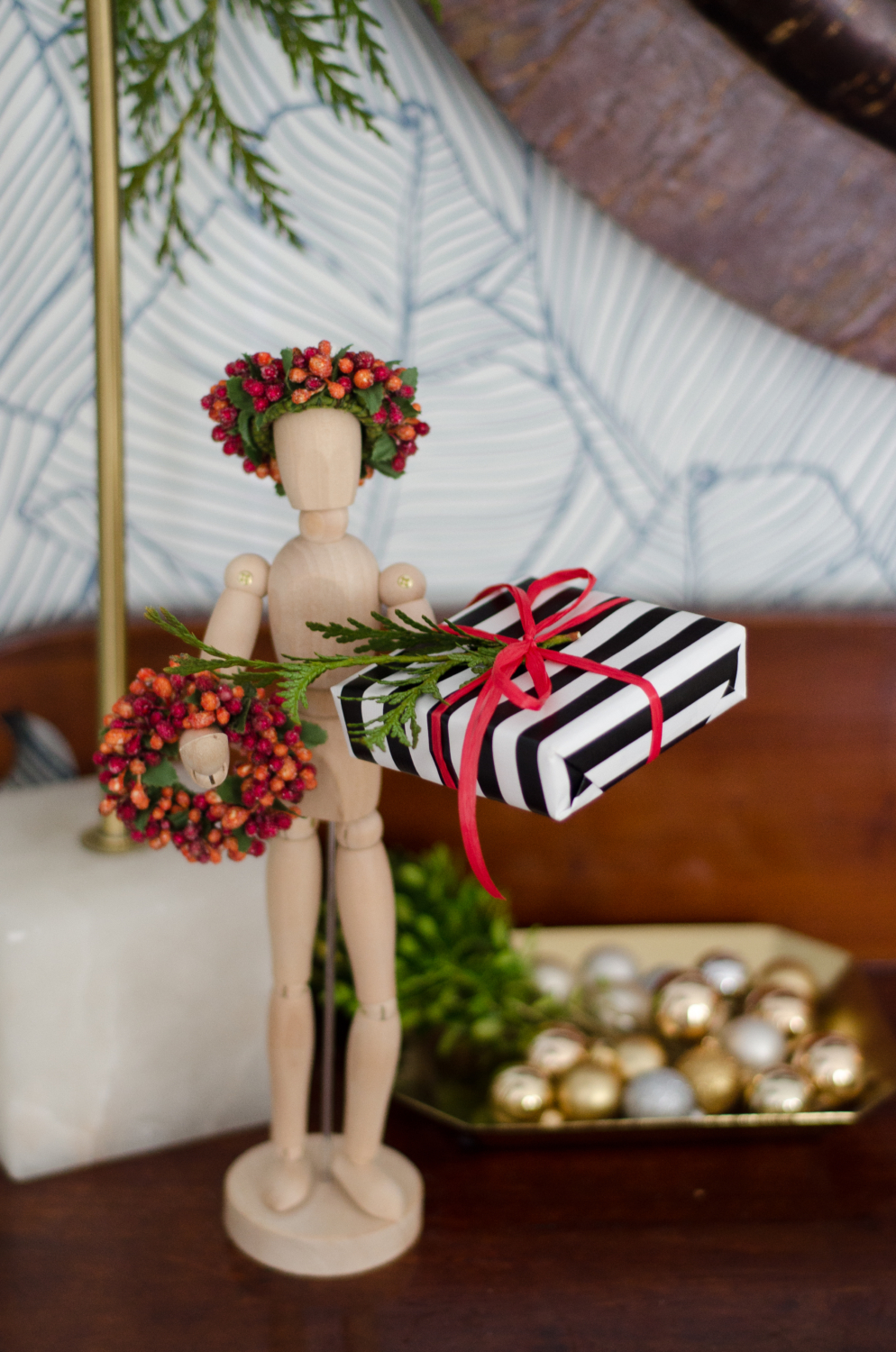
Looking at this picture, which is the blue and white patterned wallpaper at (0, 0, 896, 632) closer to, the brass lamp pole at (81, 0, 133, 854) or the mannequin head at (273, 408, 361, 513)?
the brass lamp pole at (81, 0, 133, 854)

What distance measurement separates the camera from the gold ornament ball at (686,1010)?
2.25ft

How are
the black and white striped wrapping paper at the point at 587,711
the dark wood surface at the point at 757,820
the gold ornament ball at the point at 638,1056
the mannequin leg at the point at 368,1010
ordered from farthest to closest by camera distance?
1. the dark wood surface at the point at 757,820
2. the gold ornament ball at the point at 638,1056
3. the mannequin leg at the point at 368,1010
4. the black and white striped wrapping paper at the point at 587,711

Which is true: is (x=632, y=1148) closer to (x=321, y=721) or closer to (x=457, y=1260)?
(x=457, y=1260)

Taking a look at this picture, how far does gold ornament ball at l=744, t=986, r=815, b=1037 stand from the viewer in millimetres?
696

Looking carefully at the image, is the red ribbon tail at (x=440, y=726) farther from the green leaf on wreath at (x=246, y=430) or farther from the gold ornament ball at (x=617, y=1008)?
the gold ornament ball at (x=617, y=1008)

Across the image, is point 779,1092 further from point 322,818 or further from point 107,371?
point 107,371

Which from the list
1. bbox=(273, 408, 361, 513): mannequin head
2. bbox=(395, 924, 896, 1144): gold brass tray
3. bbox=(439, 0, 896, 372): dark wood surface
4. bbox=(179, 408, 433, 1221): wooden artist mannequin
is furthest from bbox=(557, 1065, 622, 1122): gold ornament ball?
bbox=(439, 0, 896, 372): dark wood surface

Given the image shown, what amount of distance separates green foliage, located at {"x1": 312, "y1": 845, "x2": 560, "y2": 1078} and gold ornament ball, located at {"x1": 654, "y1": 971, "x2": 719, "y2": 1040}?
0.06m

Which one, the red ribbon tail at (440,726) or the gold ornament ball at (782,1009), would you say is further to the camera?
the gold ornament ball at (782,1009)

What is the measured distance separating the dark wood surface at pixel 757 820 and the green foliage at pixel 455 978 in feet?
0.20

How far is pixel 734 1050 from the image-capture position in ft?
2.21

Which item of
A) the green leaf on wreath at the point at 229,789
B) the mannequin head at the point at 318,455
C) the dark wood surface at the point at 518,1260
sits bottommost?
the dark wood surface at the point at 518,1260

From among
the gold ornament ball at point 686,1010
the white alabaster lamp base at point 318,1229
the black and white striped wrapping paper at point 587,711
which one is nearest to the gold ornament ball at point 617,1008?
the gold ornament ball at point 686,1010

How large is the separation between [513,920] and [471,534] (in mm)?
270
